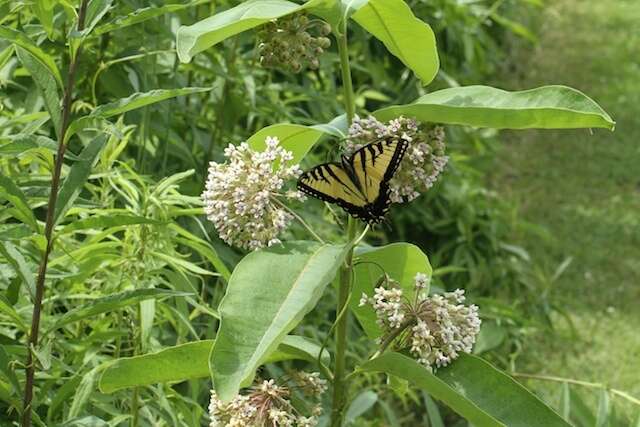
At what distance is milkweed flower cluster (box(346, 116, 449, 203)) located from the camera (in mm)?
1485

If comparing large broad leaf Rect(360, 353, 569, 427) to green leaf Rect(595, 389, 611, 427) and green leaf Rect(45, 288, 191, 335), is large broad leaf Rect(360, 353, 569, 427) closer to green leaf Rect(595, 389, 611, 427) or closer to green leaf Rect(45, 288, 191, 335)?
green leaf Rect(45, 288, 191, 335)

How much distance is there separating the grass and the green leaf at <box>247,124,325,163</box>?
6.70 feet

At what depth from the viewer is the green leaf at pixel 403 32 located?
1.49m

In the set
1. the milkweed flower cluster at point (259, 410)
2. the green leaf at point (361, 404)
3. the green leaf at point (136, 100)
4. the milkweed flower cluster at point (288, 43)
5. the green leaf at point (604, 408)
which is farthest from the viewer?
the green leaf at point (361, 404)

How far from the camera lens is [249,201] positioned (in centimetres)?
141

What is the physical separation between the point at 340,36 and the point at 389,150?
0.57 ft

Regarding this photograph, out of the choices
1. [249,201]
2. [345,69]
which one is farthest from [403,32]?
[249,201]

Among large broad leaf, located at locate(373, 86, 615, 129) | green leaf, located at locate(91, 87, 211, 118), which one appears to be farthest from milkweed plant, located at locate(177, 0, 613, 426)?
green leaf, located at locate(91, 87, 211, 118)

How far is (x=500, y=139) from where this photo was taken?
630cm

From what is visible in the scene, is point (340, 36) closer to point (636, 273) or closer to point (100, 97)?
point (100, 97)

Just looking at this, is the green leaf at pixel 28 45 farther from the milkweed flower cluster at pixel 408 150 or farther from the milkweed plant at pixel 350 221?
the milkweed flower cluster at pixel 408 150

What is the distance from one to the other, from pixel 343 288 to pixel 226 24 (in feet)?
1.31

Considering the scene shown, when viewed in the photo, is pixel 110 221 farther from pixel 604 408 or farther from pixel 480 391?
pixel 604 408

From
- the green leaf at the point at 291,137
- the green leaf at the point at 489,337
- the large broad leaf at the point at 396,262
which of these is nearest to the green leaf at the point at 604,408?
the large broad leaf at the point at 396,262
